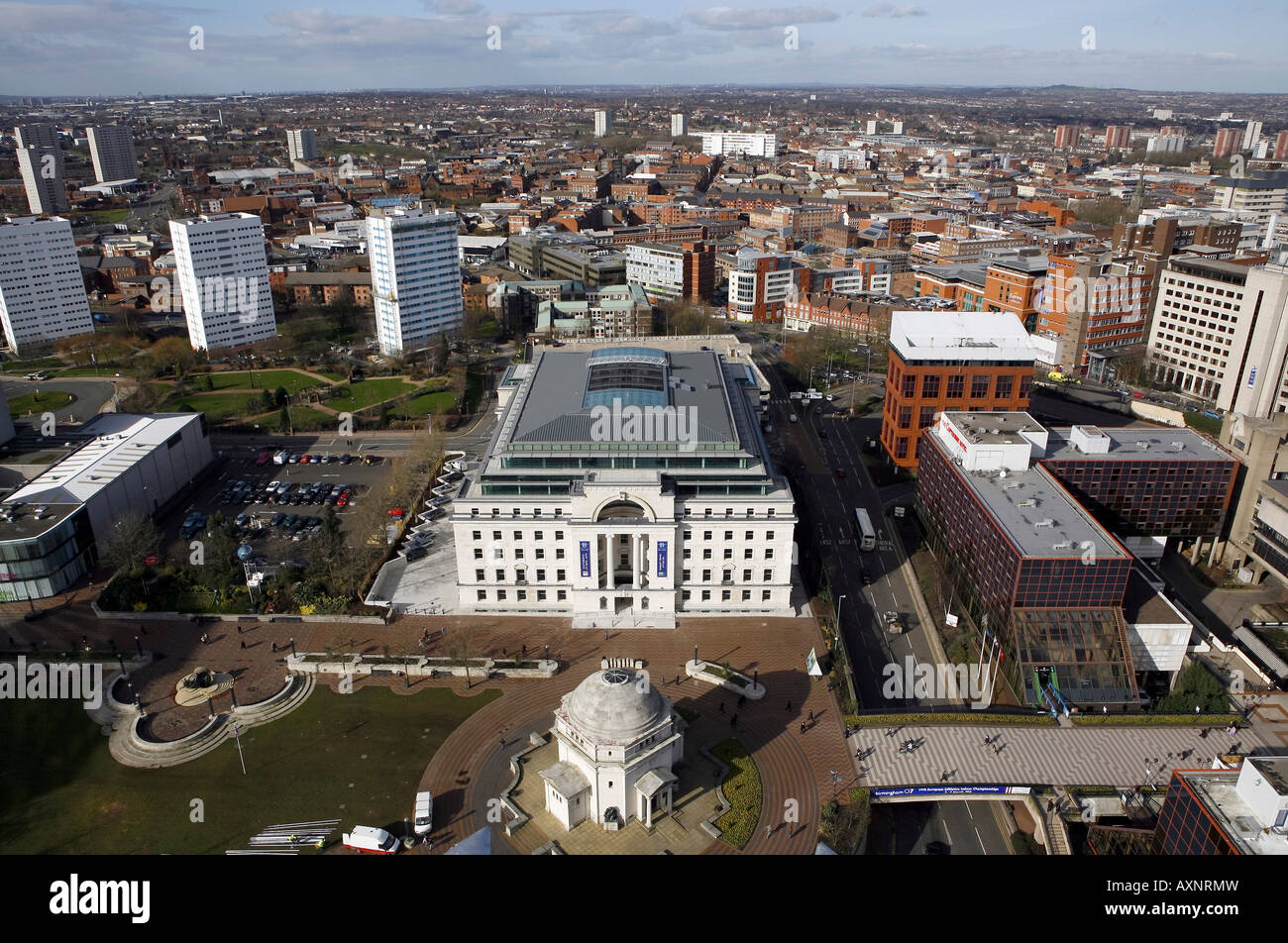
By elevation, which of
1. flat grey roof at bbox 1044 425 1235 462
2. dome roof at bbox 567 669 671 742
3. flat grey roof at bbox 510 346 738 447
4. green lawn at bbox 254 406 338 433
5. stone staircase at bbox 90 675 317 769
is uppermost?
flat grey roof at bbox 510 346 738 447

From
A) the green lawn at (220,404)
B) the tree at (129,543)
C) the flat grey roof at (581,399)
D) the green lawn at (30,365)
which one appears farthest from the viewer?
the green lawn at (30,365)

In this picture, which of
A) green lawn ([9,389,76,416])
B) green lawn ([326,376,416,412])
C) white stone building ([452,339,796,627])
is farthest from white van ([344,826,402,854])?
green lawn ([9,389,76,416])

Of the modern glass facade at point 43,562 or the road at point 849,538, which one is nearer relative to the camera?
the road at point 849,538

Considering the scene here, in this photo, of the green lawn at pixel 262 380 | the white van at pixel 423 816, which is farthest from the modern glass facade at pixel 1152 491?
the green lawn at pixel 262 380

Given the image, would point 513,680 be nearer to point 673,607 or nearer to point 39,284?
point 673,607

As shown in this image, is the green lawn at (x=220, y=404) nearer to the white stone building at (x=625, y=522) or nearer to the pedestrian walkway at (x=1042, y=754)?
the white stone building at (x=625, y=522)

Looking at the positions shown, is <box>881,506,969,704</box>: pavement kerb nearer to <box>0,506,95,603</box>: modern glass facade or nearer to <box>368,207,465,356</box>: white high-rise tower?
<box>0,506,95,603</box>: modern glass facade

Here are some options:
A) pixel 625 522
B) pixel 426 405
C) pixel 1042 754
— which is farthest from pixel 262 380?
pixel 1042 754

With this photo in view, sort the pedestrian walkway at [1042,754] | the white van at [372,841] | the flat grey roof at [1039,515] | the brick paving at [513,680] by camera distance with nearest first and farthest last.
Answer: the white van at [372,841] < the brick paving at [513,680] < the pedestrian walkway at [1042,754] < the flat grey roof at [1039,515]
